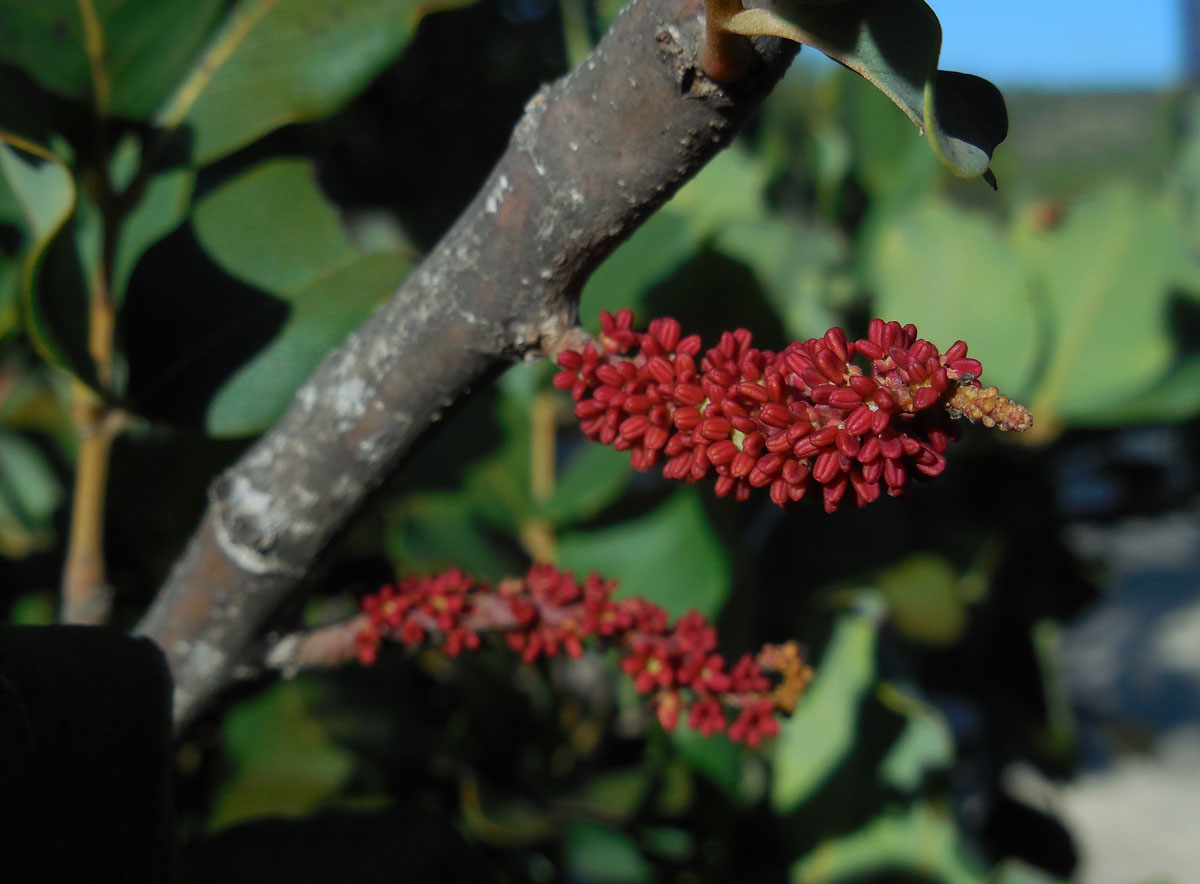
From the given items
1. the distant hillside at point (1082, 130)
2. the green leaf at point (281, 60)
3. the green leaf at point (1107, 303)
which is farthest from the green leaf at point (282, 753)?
the distant hillside at point (1082, 130)

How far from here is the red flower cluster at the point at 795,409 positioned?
0.84 ft

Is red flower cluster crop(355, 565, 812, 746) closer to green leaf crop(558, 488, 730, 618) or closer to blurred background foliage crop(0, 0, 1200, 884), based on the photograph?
blurred background foliage crop(0, 0, 1200, 884)

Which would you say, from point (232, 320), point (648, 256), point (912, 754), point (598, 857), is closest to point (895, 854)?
point (912, 754)

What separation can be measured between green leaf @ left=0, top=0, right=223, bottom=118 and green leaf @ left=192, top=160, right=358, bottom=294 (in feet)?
0.16

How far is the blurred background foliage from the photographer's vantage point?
0.45 meters

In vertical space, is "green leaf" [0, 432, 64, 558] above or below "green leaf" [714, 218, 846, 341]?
below

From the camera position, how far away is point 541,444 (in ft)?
2.48

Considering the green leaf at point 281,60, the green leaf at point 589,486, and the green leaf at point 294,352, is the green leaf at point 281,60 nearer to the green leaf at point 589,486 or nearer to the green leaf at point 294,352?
the green leaf at point 294,352

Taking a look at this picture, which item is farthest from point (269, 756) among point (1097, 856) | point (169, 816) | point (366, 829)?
point (1097, 856)

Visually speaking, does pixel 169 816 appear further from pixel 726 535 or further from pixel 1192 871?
pixel 1192 871

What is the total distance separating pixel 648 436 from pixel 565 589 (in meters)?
0.11

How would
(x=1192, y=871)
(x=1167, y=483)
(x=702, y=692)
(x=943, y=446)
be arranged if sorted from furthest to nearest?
(x=1192, y=871) < (x=1167, y=483) < (x=702, y=692) < (x=943, y=446)

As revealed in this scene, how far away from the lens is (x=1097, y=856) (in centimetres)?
146

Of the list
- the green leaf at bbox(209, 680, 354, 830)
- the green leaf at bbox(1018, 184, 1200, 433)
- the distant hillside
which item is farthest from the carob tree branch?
the distant hillside
